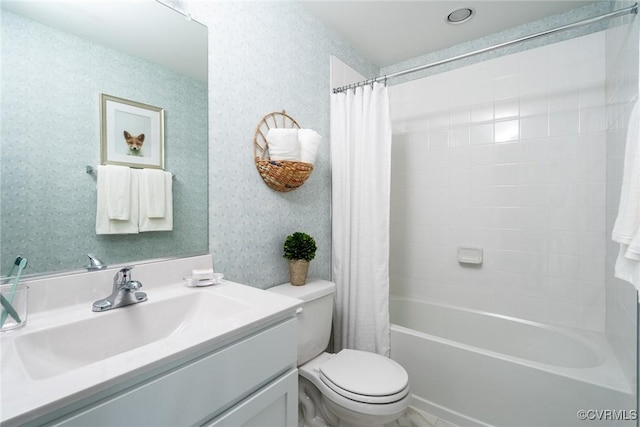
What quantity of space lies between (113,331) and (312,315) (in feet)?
2.87

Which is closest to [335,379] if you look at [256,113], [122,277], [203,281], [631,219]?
[203,281]

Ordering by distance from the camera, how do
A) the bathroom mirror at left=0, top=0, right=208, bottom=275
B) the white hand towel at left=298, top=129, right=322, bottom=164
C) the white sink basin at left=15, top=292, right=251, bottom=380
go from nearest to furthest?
the white sink basin at left=15, top=292, right=251, bottom=380
the bathroom mirror at left=0, top=0, right=208, bottom=275
the white hand towel at left=298, top=129, right=322, bottom=164

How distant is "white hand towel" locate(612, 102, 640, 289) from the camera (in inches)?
34.1

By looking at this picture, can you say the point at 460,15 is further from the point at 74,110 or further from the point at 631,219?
the point at 74,110

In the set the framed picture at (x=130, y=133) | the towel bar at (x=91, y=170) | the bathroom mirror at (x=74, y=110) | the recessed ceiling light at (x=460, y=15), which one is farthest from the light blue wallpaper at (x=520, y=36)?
the towel bar at (x=91, y=170)

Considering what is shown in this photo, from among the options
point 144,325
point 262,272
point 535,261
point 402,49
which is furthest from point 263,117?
point 535,261

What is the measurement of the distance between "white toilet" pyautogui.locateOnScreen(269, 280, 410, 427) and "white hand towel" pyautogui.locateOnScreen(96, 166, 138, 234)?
737mm

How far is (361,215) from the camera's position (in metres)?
1.83

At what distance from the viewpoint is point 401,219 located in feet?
8.08

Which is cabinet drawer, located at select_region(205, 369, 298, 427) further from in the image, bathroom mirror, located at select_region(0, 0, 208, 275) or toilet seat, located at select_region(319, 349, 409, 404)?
bathroom mirror, located at select_region(0, 0, 208, 275)

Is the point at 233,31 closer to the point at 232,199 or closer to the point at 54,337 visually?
the point at 232,199

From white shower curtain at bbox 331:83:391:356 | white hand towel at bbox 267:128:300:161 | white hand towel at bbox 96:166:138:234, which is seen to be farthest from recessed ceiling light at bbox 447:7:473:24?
white hand towel at bbox 96:166:138:234

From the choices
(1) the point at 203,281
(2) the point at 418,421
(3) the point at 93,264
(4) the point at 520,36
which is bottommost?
(2) the point at 418,421

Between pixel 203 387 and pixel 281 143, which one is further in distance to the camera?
pixel 281 143
